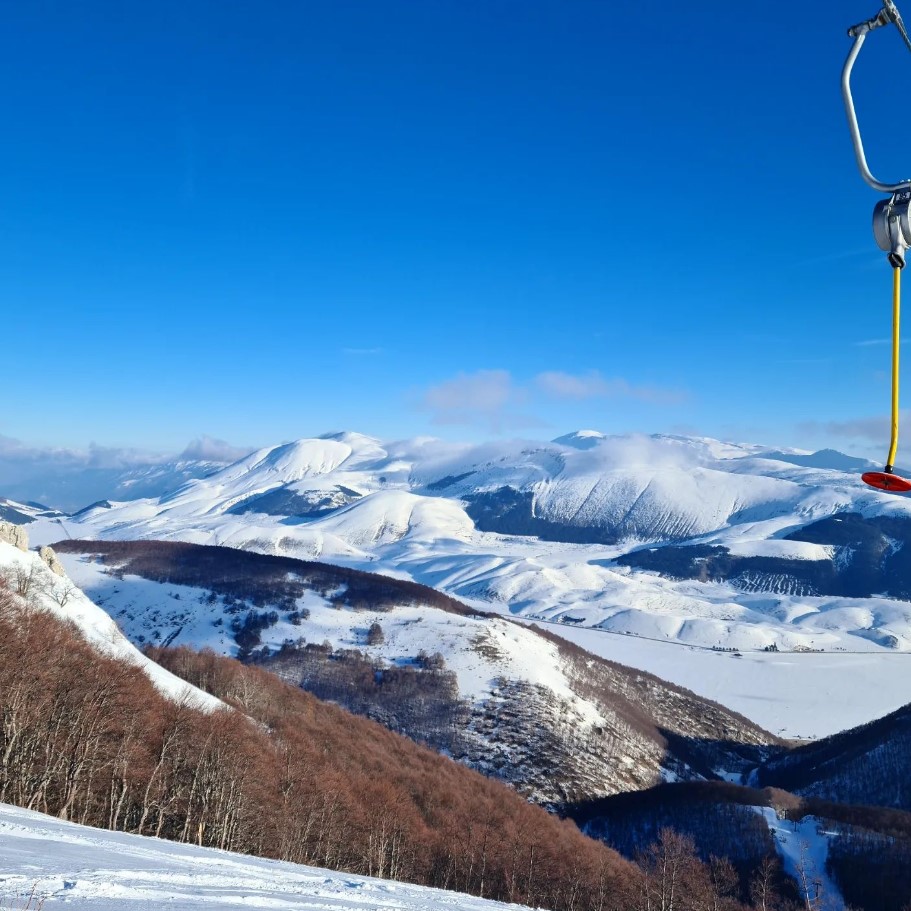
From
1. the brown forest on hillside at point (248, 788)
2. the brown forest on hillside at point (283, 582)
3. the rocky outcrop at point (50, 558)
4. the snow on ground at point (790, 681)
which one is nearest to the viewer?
the brown forest on hillside at point (248, 788)

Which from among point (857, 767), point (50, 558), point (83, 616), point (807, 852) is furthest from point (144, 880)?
point (857, 767)

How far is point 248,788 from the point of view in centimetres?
3988

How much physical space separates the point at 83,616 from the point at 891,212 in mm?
62939

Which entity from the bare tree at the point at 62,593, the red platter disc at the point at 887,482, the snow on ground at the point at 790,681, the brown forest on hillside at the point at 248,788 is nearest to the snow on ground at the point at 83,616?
the bare tree at the point at 62,593

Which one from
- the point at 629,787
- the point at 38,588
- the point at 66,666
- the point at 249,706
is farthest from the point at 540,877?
the point at 629,787

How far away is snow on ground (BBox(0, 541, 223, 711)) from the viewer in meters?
49.8

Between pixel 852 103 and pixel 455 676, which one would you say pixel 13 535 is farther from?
pixel 455 676

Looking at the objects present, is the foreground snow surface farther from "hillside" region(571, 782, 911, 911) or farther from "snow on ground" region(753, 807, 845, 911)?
"snow on ground" region(753, 807, 845, 911)

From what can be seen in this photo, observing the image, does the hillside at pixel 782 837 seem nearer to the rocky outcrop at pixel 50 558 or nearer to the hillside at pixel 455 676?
the hillside at pixel 455 676

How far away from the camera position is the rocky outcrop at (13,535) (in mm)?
59062

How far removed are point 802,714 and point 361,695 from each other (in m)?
111

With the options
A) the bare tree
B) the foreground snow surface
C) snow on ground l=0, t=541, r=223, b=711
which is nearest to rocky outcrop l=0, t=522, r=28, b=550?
snow on ground l=0, t=541, r=223, b=711

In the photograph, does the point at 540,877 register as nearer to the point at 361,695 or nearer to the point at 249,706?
the point at 249,706

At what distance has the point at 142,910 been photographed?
31.3 feet
